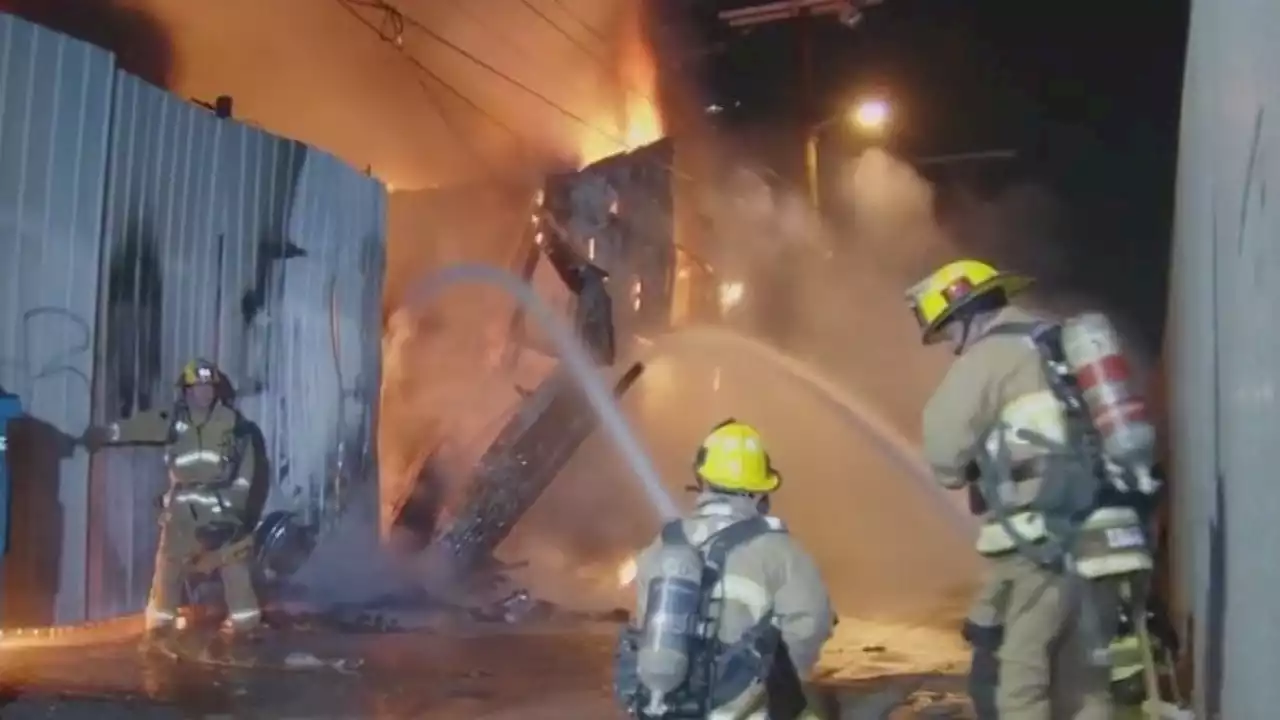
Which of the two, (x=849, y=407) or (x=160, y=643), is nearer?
(x=160, y=643)

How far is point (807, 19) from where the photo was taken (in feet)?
73.3

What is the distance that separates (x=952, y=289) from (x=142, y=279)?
256 inches

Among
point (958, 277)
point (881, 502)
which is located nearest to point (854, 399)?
point (881, 502)

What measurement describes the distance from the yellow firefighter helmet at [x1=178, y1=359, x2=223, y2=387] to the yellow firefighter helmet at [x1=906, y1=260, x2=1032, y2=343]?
541 centimetres

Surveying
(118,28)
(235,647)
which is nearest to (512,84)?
(118,28)

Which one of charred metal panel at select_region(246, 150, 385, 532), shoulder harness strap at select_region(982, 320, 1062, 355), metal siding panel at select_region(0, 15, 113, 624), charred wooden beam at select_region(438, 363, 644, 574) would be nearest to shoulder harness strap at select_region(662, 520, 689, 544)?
shoulder harness strap at select_region(982, 320, 1062, 355)

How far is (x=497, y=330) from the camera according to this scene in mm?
14961

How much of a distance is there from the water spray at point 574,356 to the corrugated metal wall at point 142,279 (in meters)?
2.17

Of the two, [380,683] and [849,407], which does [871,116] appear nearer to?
[849,407]

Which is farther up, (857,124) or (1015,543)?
(857,124)

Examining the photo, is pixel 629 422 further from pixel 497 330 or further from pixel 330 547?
pixel 330 547

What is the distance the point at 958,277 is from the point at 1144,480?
987 mm

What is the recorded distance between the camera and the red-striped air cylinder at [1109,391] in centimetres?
487

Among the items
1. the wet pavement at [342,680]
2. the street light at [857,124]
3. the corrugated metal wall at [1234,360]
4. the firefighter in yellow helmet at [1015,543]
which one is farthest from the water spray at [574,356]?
the street light at [857,124]
